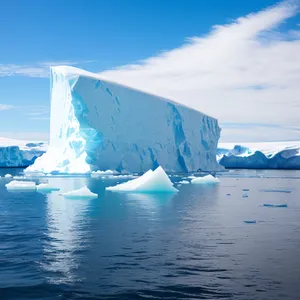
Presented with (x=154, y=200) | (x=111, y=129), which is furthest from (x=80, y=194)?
(x=111, y=129)

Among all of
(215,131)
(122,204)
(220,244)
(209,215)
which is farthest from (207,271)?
(215,131)

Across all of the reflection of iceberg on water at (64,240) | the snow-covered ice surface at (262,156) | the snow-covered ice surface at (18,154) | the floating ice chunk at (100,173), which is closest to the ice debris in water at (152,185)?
the reflection of iceberg on water at (64,240)

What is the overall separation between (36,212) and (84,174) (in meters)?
19.8

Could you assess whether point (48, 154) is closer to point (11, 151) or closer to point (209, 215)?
point (11, 151)

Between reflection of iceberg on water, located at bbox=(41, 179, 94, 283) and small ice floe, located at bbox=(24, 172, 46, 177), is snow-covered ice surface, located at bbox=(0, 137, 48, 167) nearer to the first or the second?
small ice floe, located at bbox=(24, 172, 46, 177)

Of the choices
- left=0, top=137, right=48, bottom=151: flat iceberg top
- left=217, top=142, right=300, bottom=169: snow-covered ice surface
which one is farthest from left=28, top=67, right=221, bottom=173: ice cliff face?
left=0, top=137, right=48, bottom=151: flat iceberg top

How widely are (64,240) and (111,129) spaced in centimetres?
2401

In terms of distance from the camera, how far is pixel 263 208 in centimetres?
1323

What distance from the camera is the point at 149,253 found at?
695cm

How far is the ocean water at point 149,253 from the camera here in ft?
16.7

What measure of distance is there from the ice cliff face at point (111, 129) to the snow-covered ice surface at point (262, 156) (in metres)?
17.3

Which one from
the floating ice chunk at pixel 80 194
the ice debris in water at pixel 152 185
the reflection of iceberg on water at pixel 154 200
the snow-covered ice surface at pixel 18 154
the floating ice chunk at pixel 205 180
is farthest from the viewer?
the snow-covered ice surface at pixel 18 154

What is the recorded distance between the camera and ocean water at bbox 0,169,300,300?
5078mm

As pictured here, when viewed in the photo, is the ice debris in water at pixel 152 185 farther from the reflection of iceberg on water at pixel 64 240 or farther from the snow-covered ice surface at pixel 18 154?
the snow-covered ice surface at pixel 18 154
